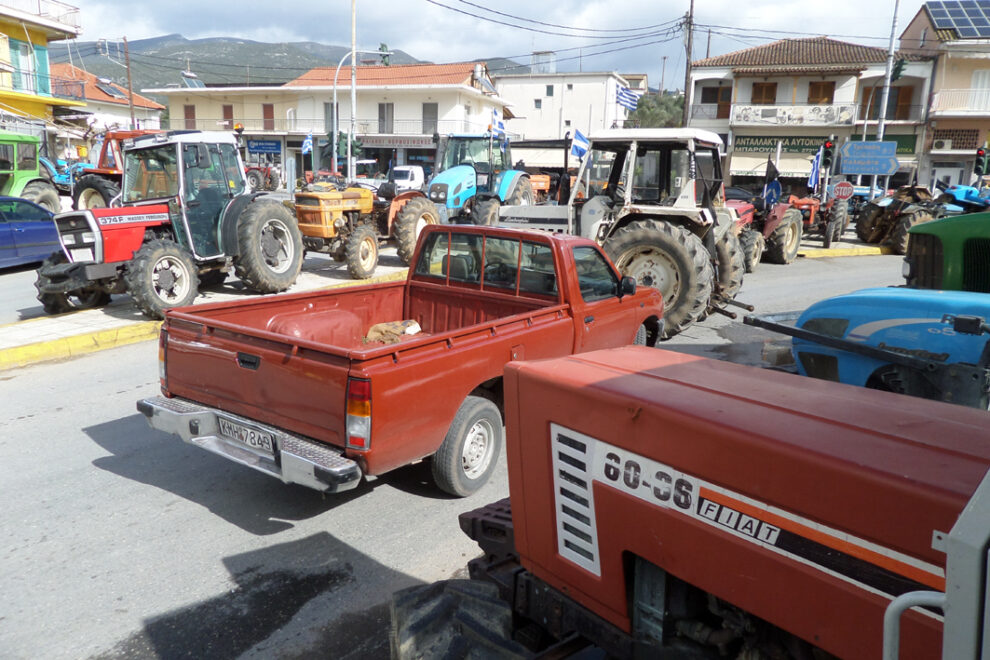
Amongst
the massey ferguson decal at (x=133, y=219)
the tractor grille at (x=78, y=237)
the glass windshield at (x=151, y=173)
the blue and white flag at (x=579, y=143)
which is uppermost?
the blue and white flag at (x=579, y=143)

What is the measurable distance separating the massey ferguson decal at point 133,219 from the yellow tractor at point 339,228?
3029 mm

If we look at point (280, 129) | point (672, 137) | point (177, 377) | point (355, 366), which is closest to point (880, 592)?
point (355, 366)

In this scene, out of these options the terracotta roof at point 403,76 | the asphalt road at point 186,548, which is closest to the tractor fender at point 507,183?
the asphalt road at point 186,548

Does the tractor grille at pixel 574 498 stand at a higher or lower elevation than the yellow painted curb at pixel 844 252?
higher

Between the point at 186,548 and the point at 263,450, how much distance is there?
679 millimetres

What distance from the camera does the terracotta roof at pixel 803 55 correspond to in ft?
131

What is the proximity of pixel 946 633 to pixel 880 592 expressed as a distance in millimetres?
416

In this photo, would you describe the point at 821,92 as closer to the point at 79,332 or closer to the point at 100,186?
the point at 100,186

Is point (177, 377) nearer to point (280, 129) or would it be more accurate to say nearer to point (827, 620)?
point (827, 620)

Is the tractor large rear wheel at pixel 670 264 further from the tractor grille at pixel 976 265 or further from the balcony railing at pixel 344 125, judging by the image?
the balcony railing at pixel 344 125

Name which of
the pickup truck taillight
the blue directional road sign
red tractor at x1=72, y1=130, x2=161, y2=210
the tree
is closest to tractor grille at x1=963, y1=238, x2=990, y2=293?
the pickup truck taillight

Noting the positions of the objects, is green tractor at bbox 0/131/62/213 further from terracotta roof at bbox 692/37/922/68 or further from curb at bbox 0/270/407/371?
terracotta roof at bbox 692/37/922/68

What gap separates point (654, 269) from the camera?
354 inches

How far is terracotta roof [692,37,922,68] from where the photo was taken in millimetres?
40031
